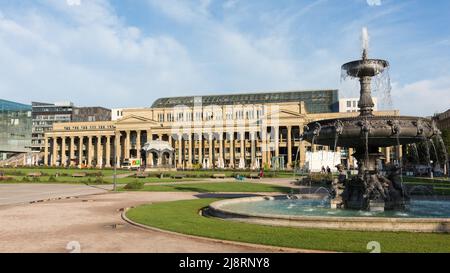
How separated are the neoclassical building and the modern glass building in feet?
59.9

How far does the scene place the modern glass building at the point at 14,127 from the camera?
114963 millimetres

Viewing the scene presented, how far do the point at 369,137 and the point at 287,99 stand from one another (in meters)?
126

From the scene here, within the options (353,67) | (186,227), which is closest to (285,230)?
(186,227)

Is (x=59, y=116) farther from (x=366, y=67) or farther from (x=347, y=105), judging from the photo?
(x=366, y=67)

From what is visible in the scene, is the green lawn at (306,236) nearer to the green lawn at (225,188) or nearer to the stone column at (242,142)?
the green lawn at (225,188)

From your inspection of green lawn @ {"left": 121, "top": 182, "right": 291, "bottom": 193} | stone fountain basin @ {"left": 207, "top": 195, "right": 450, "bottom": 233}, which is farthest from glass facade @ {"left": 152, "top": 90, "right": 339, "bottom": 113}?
stone fountain basin @ {"left": 207, "top": 195, "right": 450, "bottom": 233}

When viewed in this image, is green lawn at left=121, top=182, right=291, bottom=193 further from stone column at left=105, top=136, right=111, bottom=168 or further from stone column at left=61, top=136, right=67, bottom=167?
stone column at left=61, top=136, right=67, bottom=167

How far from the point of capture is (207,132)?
127125mm

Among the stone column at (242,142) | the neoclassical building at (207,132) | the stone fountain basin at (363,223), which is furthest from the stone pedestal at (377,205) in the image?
the stone column at (242,142)

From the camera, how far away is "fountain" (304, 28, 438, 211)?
56.6ft

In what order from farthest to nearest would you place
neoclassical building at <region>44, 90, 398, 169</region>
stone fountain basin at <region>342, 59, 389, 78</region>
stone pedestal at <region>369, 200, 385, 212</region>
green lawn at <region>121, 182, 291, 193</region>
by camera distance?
1. neoclassical building at <region>44, 90, 398, 169</region>
2. green lawn at <region>121, 182, 291, 193</region>
3. stone fountain basin at <region>342, 59, 389, 78</region>
4. stone pedestal at <region>369, 200, 385, 212</region>
